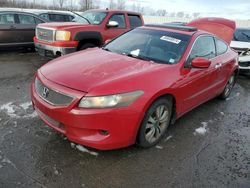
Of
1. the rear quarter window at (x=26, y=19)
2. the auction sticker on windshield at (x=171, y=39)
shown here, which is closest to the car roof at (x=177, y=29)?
the auction sticker on windshield at (x=171, y=39)

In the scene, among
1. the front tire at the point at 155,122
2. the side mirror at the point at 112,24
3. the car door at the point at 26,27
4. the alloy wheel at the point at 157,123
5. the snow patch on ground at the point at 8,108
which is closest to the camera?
the front tire at the point at 155,122

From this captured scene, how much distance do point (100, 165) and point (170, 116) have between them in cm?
129

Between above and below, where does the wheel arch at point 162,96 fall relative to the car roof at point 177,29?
below

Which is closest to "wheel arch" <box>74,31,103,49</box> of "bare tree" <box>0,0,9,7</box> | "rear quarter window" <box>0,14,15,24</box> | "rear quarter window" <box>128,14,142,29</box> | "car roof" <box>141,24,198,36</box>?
"rear quarter window" <box>128,14,142,29</box>

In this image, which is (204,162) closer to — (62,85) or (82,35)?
(62,85)

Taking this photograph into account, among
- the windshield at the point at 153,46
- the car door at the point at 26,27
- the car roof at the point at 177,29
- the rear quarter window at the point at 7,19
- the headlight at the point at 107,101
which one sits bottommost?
the car door at the point at 26,27

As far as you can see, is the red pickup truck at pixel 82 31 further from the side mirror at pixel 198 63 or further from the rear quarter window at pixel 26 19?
the side mirror at pixel 198 63

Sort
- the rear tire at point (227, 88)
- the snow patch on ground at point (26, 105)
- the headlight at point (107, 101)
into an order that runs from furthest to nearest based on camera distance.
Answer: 1. the rear tire at point (227, 88)
2. the snow patch on ground at point (26, 105)
3. the headlight at point (107, 101)

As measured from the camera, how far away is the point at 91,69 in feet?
10.0

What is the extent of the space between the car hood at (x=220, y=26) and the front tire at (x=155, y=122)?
4.79m

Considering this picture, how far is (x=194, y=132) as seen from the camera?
3.76m

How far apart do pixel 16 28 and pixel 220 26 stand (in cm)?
661

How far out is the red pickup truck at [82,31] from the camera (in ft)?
20.4

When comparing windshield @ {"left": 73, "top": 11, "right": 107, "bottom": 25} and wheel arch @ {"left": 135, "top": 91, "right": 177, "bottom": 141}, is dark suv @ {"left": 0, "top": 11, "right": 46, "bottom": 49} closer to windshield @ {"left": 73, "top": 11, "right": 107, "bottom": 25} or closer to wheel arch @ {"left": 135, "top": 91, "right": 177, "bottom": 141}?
windshield @ {"left": 73, "top": 11, "right": 107, "bottom": 25}
